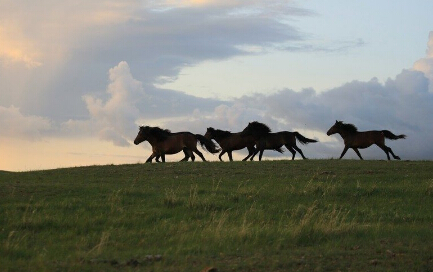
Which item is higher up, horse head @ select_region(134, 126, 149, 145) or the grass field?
horse head @ select_region(134, 126, 149, 145)

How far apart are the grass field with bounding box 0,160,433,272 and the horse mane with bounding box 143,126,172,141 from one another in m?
9.03

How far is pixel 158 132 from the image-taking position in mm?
31375

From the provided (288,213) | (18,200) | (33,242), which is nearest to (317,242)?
(288,213)

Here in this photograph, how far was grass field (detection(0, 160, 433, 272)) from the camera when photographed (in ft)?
31.9

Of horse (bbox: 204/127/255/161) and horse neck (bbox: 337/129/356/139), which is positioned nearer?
horse (bbox: 204/127/255/161)

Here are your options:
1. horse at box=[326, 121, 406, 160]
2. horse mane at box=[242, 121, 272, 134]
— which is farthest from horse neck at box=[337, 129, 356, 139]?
horse mane at box=[242, 121, 272, 134]

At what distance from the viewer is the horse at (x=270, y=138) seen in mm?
32125

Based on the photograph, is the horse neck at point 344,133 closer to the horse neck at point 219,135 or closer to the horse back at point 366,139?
the horse back at point 366,139

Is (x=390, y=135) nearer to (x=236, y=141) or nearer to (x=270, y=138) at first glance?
(x=270, y=138)

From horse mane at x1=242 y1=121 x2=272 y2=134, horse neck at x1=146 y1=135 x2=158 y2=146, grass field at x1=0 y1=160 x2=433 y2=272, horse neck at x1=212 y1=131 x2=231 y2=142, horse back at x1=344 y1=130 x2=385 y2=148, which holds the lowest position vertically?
grass field at x1=0 y1=160 x2=433 y2=272

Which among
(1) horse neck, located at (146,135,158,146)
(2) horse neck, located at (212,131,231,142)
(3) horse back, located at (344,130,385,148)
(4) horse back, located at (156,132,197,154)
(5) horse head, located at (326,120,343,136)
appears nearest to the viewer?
(4) horse back, located at (156,132,197,154)

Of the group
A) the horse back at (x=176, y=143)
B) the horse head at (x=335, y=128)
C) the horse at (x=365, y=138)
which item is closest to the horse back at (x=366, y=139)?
the horse at (x=365, y=138)

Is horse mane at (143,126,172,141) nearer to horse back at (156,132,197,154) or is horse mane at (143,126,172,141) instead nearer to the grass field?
horse back at (156,132,197,154)

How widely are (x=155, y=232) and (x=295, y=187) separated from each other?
7109 millimetres
